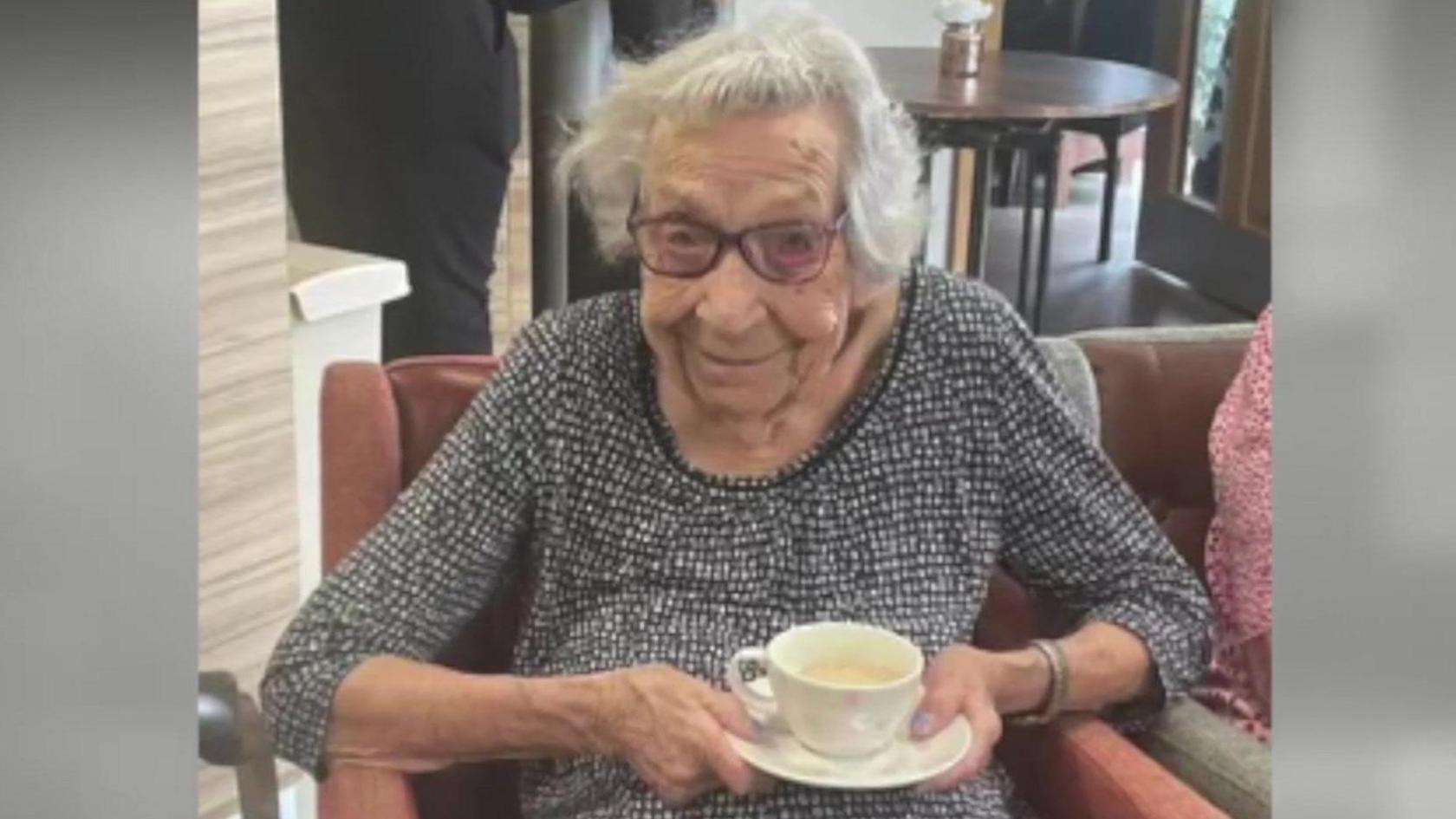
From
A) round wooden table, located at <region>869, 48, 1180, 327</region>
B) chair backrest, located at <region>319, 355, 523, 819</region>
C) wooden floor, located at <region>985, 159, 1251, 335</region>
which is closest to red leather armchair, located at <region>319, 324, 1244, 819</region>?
chair backrest, located at <region>319, 355, 523, 819</region>

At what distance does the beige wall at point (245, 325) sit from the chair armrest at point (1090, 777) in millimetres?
636

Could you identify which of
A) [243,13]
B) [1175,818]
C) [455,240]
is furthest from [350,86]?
[1175,818]

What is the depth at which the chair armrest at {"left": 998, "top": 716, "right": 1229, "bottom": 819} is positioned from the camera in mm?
1064

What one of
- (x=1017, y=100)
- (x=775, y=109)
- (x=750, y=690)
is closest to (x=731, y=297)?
(x=775, y=109)

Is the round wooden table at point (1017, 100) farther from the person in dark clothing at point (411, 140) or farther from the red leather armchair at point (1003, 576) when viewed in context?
the red leather armchair at point (1003, 576)

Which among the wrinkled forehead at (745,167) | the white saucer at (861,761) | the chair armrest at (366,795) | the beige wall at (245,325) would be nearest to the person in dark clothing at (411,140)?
the beige wall at (245,325)

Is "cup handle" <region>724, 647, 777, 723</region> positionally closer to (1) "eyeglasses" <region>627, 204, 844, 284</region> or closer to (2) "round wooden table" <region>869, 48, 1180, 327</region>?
(1) "eyeglasses" <region>627, 204, 844, 284</region>

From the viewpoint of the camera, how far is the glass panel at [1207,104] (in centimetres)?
415

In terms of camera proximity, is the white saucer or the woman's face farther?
the woman's face

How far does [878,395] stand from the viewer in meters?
1.19

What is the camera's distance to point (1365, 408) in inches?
5.6

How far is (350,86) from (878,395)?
3.33 ft

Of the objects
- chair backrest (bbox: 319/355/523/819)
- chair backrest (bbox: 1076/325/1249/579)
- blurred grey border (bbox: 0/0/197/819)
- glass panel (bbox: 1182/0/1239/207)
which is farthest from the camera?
glass panel (bbox: 1182/0/1239/207)

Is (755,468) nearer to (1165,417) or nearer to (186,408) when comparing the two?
(1165,417)
